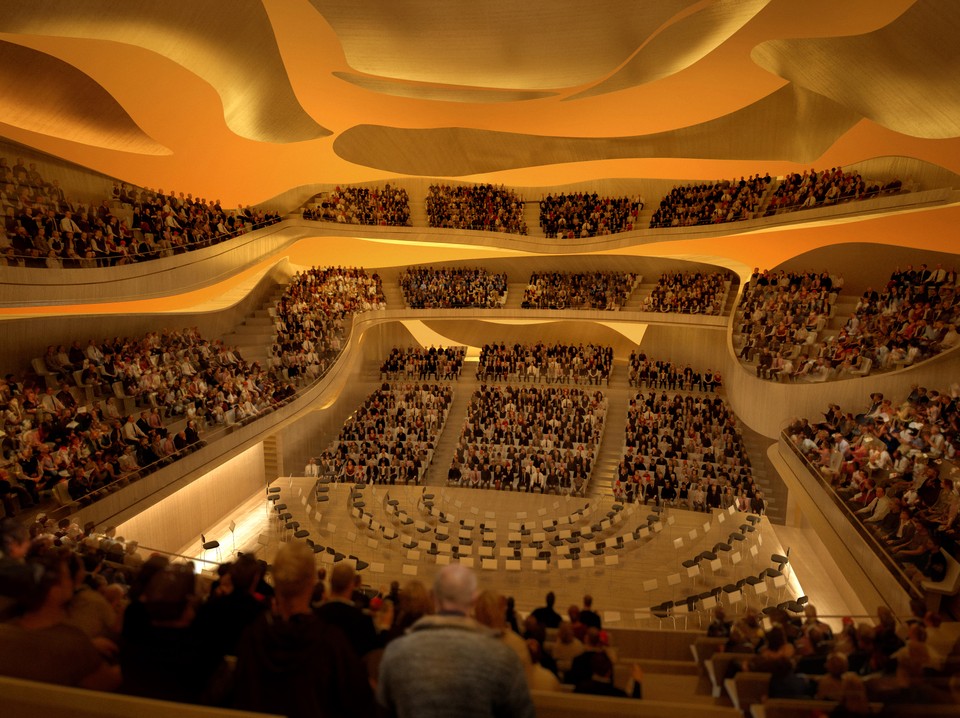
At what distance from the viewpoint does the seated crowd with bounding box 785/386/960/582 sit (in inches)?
299

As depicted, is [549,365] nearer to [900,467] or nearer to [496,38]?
[496,38]

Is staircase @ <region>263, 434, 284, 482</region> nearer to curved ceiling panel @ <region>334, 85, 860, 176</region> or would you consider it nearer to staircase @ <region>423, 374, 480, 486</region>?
staircase @ <region>423, 374, 480, 486</region>

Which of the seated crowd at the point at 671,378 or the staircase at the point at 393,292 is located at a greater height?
the staircase at the point at 393,292

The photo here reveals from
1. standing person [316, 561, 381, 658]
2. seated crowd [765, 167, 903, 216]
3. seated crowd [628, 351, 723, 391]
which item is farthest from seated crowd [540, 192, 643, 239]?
standing person [316, 561, 381, 658]

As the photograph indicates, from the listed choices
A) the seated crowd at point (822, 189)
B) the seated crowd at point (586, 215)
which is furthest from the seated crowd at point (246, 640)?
the seated crowd at point (586, 215)

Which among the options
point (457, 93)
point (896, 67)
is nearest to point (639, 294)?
point (457, 93)

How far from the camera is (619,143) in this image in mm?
22375

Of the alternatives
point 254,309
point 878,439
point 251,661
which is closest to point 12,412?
point 251,661

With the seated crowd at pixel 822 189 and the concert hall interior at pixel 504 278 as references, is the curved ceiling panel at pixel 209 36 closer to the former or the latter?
the concert hall interior at pixel 504 278

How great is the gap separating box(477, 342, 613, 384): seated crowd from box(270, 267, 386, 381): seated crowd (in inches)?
182

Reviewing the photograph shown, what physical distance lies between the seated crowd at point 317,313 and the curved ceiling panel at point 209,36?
5.11m

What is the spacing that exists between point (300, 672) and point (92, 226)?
13.2 metres

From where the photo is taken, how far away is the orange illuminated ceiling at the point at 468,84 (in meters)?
12.2

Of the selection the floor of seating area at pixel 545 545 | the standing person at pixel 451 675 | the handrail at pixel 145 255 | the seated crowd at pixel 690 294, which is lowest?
the floor of seating area at pixel 545 545
